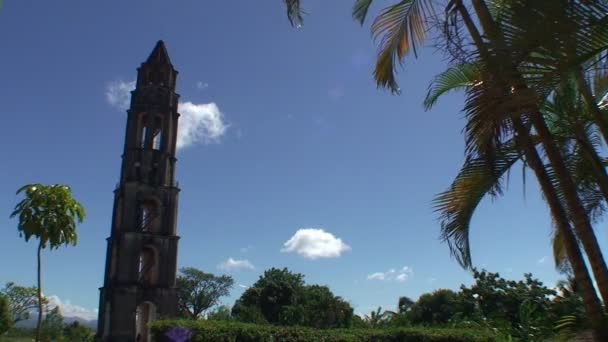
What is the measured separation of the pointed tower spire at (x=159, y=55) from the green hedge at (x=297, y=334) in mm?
18455

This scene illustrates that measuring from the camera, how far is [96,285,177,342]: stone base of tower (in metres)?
25.4

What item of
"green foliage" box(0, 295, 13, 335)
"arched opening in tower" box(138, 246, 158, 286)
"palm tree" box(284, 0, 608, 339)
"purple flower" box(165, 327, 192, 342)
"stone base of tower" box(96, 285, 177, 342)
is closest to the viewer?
"palm tree" box(284, 0, 608, 339)

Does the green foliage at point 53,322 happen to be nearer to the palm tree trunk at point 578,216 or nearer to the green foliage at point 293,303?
the green foliage at point 293,303

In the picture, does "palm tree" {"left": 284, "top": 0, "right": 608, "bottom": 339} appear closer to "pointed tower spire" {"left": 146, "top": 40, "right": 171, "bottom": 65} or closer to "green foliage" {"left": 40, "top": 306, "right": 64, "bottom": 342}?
"pointed tower spire" {"left": 146, "top": 40, "right": 171, "bottom": 65}

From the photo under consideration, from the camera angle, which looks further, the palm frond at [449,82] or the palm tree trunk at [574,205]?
the palm frond at [449,82]

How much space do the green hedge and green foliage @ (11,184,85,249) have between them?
403 centimetres

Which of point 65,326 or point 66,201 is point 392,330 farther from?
point 65,326

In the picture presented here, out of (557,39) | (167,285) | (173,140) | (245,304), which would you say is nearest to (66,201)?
(167,285)

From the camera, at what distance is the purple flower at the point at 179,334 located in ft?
53.8

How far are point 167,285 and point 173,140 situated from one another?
7.92 metres

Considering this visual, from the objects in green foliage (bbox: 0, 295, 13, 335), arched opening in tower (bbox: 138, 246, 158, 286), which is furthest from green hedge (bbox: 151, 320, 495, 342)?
green foliage (bbox: 0, 295, 13, 335)

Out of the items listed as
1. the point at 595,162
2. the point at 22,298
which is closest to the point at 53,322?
the point at 22,298

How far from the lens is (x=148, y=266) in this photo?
27938 millimetres

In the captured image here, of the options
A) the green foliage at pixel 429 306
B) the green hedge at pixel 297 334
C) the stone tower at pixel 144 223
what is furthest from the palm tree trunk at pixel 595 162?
the green foliage at pixel 429 306
